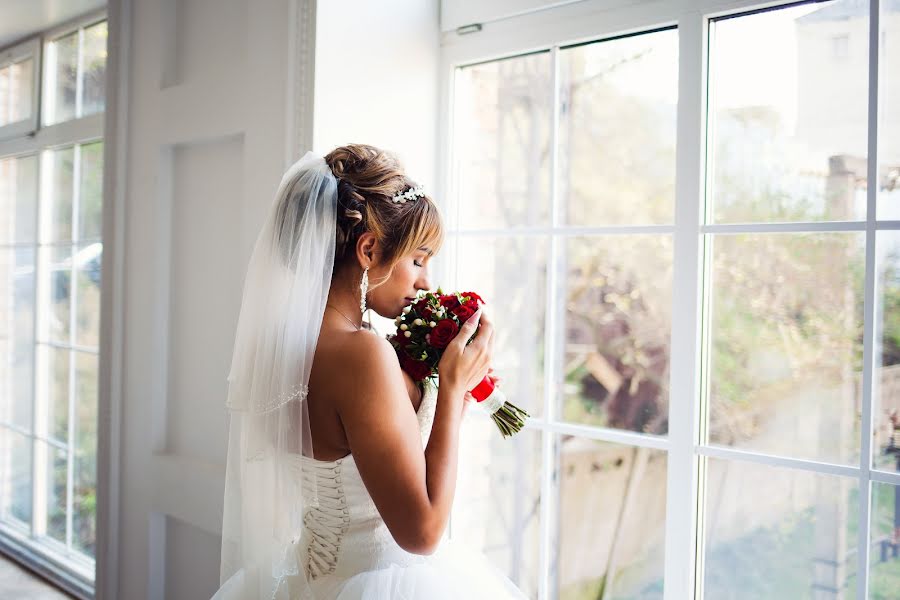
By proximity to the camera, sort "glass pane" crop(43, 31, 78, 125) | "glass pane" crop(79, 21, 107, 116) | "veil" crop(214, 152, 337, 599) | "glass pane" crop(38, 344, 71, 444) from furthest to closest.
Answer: "glass pane" crop(38, 344, 71, 444)
"glass pane" crop(43, 31, 78, 125)
"glass pane" crop(79, 21, 107, 116)
"veil" crop(214, 152, 337, 599)

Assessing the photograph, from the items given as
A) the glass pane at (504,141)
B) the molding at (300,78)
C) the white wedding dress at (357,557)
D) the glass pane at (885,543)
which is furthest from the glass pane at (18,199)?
the glass pane at (885,543)

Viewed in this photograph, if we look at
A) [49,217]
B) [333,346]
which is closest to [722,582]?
[333,346]

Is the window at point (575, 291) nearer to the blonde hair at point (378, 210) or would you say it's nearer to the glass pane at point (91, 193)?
the blonde hair at point (378, 210)

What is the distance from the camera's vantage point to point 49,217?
331cm

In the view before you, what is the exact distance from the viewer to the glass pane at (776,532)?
1516 millimetres

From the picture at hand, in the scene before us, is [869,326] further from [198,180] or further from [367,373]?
[198,180]

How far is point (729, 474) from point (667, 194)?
2.42 feet

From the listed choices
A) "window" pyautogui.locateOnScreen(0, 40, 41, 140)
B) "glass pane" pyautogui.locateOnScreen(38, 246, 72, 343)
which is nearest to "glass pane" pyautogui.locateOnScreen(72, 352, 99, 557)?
"glass pane" pyautogui.locateOnScreen(38, 246, 72, 343)

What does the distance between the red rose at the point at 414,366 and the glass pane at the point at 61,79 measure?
240 cm

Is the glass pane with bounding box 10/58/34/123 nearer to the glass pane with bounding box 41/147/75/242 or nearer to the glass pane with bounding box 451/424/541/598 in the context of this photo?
the glass pane with bounding box 41/147/75/242

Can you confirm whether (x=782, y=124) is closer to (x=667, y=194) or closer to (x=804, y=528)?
(x=667, y=194)

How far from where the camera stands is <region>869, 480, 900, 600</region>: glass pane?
1.43 meters

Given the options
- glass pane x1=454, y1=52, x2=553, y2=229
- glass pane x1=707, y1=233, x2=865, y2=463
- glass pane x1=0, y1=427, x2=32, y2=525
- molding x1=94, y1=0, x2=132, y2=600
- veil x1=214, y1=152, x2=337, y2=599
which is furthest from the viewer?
glass pane x1=0, y1=427, x2=32, y2=525

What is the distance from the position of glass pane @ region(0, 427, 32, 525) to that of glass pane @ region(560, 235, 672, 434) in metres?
2.79
